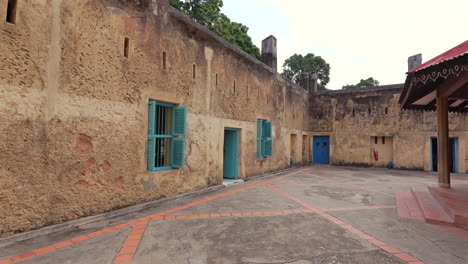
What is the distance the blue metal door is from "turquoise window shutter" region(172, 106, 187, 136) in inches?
453

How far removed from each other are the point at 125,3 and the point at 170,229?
4.18 m

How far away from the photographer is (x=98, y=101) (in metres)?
4.20

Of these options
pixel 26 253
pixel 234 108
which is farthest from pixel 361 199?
pixel 26 253

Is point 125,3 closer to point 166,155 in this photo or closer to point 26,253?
point 166,155

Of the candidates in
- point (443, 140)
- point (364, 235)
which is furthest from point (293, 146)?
point (364, 235)

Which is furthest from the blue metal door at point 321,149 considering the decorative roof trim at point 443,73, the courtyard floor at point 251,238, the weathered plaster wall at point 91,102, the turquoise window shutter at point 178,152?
the turquoise window shutter at point 178,152

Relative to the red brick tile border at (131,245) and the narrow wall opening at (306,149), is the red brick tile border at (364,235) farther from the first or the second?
the narrow wall opening at (306,149)

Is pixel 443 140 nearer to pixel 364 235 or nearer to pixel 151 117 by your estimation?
pixel 364 235

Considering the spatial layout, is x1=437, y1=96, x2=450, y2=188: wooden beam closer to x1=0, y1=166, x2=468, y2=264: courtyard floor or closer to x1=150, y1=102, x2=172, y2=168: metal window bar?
x1=0, y1=166, x2=468, y2=264: courtyard floor

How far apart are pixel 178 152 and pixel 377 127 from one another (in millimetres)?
12032

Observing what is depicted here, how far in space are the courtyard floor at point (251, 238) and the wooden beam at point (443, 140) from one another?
5.90 feet

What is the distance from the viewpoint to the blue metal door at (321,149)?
14920mm

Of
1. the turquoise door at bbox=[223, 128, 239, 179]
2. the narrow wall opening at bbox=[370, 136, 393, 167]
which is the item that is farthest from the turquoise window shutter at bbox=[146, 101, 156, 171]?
the narrow wall opening at bbox=[370, 136, 393, 167]

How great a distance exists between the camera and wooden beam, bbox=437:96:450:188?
5602 millimetres
